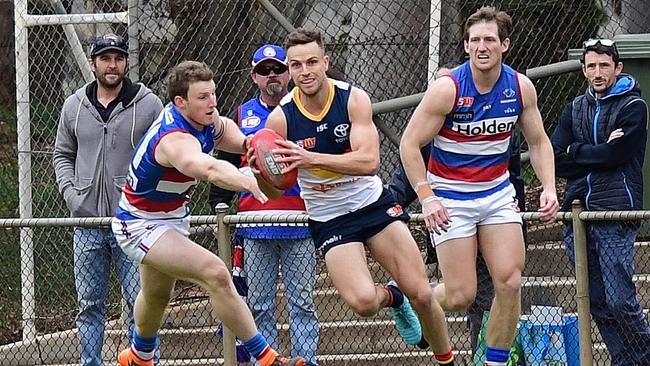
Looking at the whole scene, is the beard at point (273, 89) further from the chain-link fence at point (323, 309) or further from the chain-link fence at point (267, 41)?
the chain-link fence at point (267, 41)

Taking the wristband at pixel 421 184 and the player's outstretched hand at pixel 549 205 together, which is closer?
the player's outstretched hand at pixel 549 205

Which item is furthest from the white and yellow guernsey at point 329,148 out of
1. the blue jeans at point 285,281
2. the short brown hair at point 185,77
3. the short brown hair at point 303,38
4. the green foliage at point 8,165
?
the green foliage at point 8,165

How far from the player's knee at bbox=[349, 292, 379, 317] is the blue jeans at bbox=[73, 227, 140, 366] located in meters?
1.79

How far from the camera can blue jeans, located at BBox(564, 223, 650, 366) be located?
8.64 meters

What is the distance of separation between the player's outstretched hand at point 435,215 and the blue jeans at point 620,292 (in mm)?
1368

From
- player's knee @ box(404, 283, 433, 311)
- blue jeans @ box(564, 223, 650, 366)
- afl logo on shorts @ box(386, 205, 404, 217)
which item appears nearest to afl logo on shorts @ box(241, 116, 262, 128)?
afl logo on shorts @ box(386, 205, 404, 217)

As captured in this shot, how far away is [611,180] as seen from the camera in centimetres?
877

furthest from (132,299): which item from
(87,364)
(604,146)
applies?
(604,146)

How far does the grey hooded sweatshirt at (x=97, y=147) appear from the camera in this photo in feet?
29.3

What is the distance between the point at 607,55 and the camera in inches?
342

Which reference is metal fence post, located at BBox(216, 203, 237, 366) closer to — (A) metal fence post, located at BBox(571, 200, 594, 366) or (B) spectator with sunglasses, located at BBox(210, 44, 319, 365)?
(B) spectator with sunglasses, located at BBox(210, 44, 319, 365)

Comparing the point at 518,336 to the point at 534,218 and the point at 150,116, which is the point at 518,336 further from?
the point at 150,116

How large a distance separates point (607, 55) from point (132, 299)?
11.1ft

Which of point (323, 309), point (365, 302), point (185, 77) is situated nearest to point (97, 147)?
point (185, 77)
